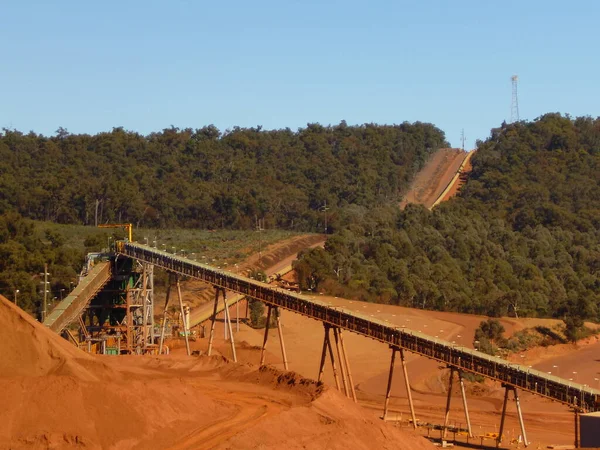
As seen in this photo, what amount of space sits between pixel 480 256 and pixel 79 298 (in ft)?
241

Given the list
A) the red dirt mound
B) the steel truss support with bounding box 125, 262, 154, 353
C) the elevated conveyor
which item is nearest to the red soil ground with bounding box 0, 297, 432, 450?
the red dirt mound

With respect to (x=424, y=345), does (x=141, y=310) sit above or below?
above

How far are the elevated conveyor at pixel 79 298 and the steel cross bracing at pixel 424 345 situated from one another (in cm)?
832

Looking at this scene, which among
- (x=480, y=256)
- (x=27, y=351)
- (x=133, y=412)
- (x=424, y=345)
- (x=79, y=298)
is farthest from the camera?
(x=480, y=256)

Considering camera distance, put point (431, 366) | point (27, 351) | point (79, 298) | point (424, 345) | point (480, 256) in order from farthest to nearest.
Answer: point (480, 256) < point (431, 366) < point (79, 298) < point (424, 345) < point (27, 351)

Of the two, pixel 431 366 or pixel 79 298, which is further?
pixel 431 366

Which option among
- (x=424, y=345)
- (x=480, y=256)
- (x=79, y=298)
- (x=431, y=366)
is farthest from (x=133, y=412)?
(x=480, y=256)

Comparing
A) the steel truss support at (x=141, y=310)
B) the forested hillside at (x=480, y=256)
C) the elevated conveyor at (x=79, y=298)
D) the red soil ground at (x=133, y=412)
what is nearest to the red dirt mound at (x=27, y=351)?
the red soil ground at (x=133, y=412)

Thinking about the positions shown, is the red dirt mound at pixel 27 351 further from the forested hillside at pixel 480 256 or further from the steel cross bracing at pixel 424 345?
the forested hillside at pixel 480 256

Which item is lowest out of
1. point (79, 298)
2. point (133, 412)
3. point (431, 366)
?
point (431, 366)

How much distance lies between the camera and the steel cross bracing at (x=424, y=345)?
63.0 meters

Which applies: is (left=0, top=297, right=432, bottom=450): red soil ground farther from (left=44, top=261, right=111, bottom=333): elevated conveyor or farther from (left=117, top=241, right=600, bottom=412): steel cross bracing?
(left=44, top=261, right=111, bottom=333): elevated conveyor

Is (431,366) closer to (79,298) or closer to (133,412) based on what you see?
(79,298)

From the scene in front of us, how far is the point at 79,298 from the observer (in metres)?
83.1
